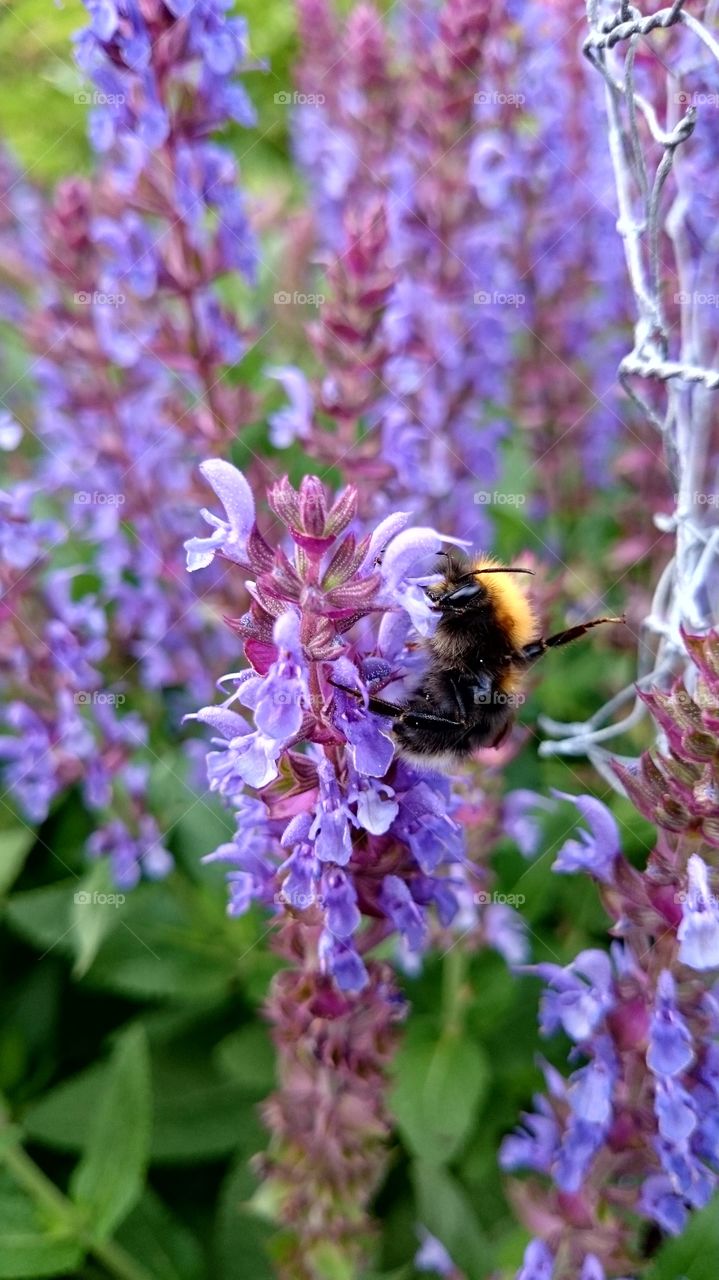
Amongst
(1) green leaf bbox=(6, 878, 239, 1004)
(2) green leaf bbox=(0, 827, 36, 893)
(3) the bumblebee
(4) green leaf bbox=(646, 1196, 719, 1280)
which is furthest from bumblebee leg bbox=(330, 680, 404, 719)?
(2) green leaf bbox=(0, 827, 36, 893)

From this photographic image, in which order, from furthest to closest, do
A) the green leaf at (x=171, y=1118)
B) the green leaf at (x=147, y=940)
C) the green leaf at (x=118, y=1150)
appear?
the green leaf at (x=147, y=940), the green leaf at (x=171, y=1118), the green leaf at (x=118, y=1150)

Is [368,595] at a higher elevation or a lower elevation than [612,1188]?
higher

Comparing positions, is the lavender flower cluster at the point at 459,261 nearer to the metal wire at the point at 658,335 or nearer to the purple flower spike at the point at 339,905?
the metal wire at the point at 658,335

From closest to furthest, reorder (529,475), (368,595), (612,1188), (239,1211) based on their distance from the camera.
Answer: (368,595) → (612,1188) → (239,1211) → (529,475)

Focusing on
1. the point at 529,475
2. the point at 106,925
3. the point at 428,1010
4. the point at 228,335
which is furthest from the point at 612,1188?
the point at 529,475

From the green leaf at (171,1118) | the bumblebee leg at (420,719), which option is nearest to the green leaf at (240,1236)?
the green leaf at (171,1118)

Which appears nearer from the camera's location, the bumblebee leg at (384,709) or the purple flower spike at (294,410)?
the bumblebee leg at (384,709)

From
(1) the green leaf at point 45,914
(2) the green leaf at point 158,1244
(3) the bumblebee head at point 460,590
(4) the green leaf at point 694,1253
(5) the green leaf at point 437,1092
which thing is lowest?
(2) the green leaf at point 158,1244

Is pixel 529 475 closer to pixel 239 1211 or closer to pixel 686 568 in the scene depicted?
pixel 686 568
